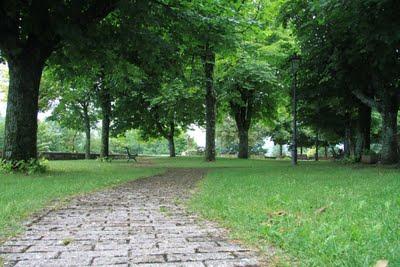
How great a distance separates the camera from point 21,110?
15.0m

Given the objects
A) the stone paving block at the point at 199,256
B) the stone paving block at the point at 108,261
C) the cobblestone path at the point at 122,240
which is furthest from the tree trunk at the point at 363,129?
the stone paving block at the point at 108,261

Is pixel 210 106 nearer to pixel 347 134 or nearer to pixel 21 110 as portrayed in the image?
pixel 347 134

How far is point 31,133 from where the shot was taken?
15.3m

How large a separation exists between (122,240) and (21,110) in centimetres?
1141

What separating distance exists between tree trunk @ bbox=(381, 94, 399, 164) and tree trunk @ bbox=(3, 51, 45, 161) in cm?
1489

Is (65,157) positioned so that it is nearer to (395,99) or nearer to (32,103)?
(32,103)

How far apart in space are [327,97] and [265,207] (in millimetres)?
18555

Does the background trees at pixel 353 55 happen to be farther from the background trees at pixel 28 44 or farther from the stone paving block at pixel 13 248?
the stone paving block at pixel 13 248

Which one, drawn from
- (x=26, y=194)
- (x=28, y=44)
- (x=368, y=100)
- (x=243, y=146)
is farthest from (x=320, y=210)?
(x=243, y=146)

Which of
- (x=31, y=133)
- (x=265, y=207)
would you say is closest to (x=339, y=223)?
(x=265, y=207)

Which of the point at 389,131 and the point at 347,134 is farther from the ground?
the point at 347,134

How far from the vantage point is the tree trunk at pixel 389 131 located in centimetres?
1978

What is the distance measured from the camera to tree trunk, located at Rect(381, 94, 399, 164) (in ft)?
64.9

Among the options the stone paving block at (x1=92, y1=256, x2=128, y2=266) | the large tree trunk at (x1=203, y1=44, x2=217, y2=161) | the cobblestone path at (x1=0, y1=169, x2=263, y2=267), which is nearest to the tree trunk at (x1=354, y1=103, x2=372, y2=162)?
the large tree trunk at (x1=203, y1=44, x2=217, y2=161)
